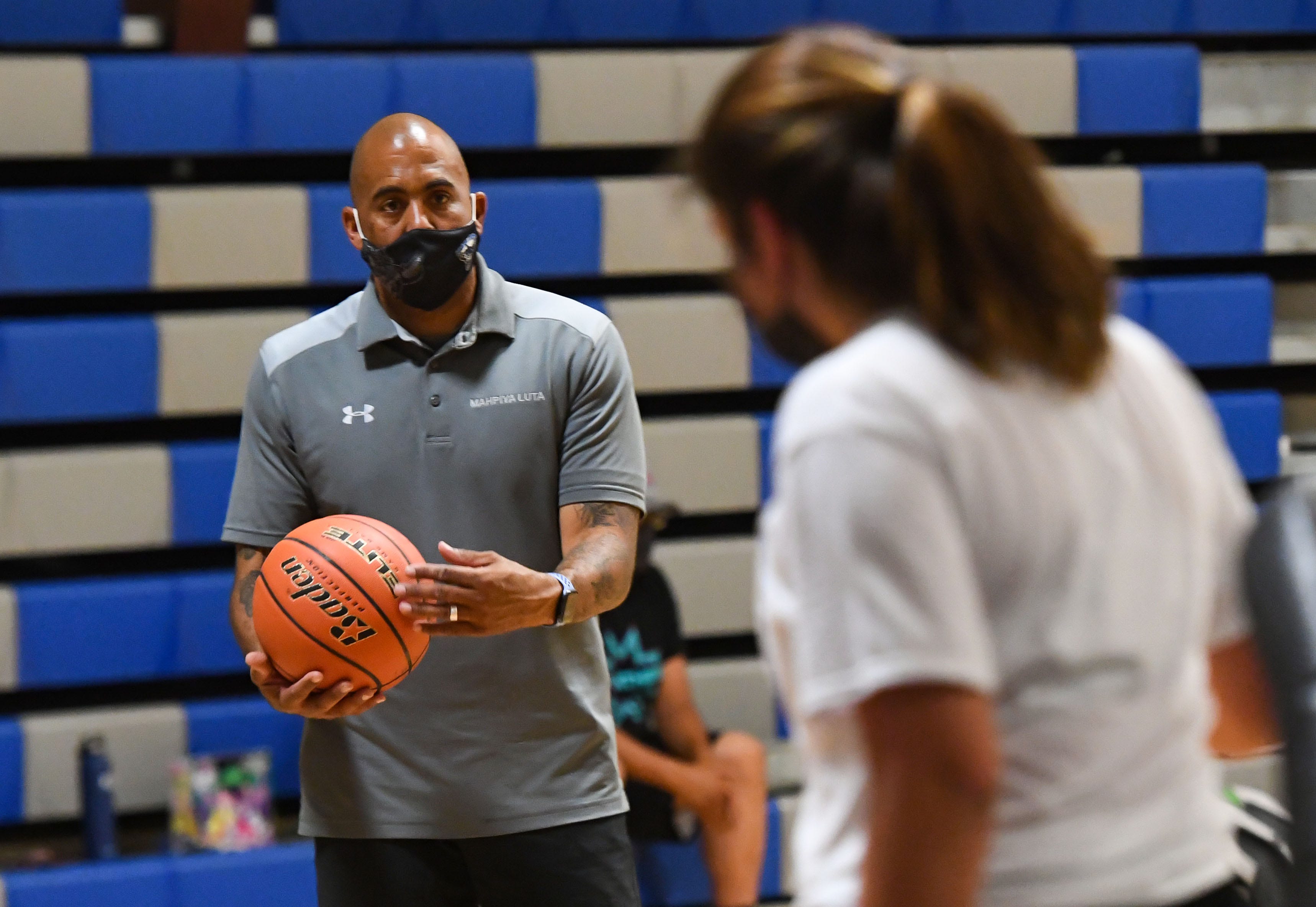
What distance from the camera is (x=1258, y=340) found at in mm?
4898

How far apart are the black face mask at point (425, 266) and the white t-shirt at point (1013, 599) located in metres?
1.40

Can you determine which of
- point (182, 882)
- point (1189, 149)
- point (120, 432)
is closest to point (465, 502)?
point (182, 882)

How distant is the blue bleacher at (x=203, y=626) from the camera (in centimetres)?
414

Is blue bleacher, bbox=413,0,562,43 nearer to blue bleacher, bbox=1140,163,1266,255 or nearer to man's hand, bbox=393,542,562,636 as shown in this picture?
blue bleacher, bbox=1140,163,1266,255

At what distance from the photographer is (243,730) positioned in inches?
163

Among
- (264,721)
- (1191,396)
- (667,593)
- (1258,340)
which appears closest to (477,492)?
(1191,396)

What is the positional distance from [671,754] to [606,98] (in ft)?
6.41

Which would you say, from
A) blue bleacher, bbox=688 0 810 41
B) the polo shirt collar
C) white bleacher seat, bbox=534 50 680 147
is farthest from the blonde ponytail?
blue bleacher, bbox=688 0 810 41

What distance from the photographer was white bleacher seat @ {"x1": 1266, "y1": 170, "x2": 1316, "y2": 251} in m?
4.95

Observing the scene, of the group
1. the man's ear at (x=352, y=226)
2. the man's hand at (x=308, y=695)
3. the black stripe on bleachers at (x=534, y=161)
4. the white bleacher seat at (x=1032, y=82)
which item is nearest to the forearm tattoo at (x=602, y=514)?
the man's hand at (x=308, y=695)

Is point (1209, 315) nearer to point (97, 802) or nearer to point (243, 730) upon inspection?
point (243, 730)

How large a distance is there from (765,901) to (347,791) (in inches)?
91.8

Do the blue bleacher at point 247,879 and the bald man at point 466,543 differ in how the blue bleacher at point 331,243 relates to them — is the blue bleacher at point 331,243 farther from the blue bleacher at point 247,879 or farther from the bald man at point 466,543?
the bald man at point 466,543

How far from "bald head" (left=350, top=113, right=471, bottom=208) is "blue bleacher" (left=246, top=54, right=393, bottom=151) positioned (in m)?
1.99
